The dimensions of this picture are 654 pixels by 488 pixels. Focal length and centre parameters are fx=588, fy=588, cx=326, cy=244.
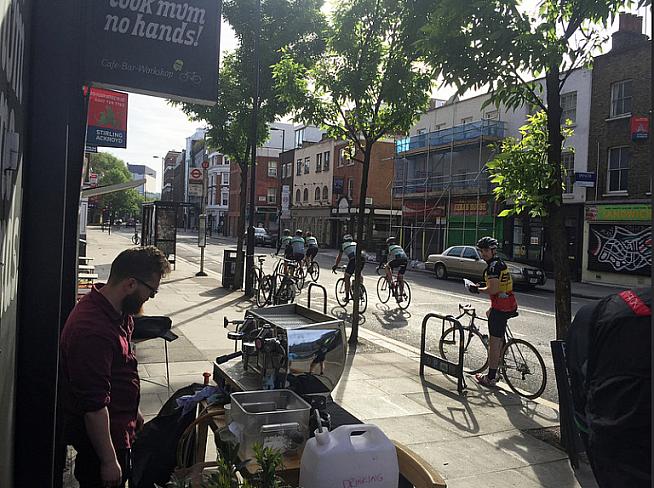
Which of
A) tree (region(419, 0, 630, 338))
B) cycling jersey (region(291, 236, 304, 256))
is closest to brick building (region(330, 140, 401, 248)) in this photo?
cycling jersey (region(291, 236, 304, 256))

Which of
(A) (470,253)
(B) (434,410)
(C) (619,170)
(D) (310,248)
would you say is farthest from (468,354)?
(C) (619,170)

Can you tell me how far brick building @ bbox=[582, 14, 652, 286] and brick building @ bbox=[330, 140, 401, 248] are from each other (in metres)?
22.7

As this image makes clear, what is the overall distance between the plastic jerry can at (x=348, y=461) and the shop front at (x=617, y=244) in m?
24.1

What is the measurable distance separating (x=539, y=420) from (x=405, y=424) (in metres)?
1.57

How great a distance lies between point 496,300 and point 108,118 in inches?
350

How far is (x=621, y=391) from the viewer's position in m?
1.90

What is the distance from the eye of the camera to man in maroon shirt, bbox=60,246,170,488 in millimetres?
2656

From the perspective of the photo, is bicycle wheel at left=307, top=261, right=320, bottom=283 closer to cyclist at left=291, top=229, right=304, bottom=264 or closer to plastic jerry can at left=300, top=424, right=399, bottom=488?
cyclist at left=291, top=229, right=304, bottom=264

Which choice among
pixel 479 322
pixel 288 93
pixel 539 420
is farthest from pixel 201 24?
pixel 479 322

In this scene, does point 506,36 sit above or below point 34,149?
above

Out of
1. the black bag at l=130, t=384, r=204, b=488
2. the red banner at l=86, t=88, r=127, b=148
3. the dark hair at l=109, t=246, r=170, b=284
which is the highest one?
the red banner at l=86, t=88, r=127, b=148

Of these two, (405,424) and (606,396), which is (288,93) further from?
(606,396)

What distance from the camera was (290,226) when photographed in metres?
62.3

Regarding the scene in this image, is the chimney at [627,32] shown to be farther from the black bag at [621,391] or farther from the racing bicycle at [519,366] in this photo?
the black bag at [621,391]
